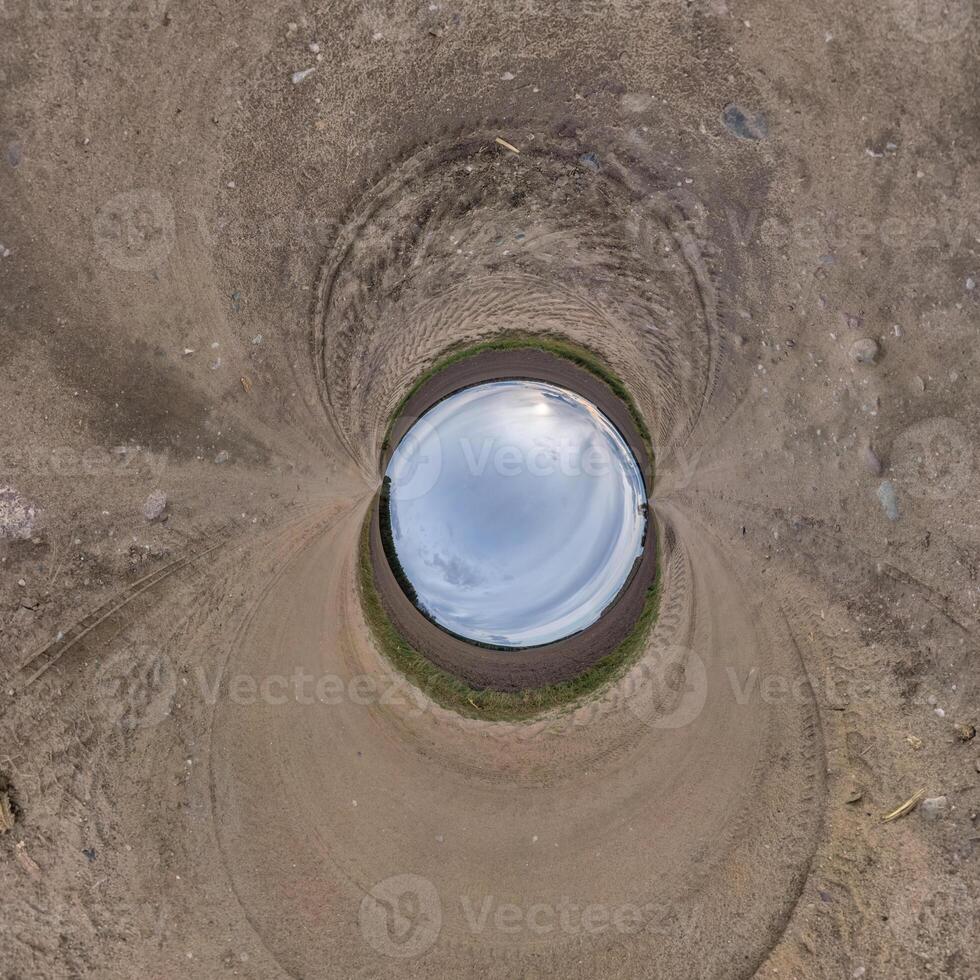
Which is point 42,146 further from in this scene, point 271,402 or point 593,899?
point 593,899

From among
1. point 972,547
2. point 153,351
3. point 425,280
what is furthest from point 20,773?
point 972,547

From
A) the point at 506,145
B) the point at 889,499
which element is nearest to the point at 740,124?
the point at 506,145

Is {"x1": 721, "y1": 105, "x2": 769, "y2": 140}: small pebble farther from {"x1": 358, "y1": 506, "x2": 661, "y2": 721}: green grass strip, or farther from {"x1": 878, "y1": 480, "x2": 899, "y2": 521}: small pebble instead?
{"x1": 358, "y1": 506, "x2": 661, "y2": 721}: green grass strip

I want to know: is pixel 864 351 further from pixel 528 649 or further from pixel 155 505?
pixel 155 505

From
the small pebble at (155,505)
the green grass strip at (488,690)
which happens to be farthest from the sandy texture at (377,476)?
the green grass strip at (488,690)

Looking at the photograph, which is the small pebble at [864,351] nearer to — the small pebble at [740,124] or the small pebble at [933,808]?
the small pebble at [740,124]

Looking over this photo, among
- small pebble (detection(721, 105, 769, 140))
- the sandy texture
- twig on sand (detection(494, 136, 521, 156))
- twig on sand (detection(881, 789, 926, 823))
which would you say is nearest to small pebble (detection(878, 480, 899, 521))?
the sandy texture
